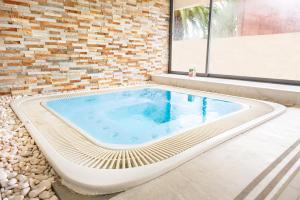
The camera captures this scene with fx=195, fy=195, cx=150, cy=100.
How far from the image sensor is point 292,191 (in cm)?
96

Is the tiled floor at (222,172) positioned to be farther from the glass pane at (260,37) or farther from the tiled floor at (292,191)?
the glass pane at (260,37)

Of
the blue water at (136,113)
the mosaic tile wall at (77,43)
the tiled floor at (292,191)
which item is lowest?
the blue water at (136,113)

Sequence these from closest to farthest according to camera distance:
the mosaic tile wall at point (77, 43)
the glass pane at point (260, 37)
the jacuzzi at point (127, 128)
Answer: the jacuzzi at point (127, 128) → the mosaic tile wall at point (77, 43) → the glass pane at point (260, 37)

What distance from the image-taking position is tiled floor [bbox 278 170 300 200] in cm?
92

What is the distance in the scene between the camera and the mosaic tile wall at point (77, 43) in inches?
118

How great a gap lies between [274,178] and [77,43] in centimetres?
354

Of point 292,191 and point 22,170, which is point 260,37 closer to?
point 292,191

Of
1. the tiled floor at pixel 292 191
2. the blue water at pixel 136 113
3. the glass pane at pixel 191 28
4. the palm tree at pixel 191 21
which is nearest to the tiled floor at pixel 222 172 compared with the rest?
the tiled floor at pixel 292 191

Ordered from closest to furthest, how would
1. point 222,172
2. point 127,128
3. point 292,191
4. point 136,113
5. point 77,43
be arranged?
point 292,191 < point 222,172 < point 127,128 < point 136,113 < point 77,43

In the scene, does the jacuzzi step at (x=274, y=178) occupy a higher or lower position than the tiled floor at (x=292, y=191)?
higher

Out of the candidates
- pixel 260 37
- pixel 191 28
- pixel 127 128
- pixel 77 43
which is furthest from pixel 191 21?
pixel 127 128

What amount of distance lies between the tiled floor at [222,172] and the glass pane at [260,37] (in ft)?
16.0

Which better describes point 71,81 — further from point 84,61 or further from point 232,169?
point 232,169

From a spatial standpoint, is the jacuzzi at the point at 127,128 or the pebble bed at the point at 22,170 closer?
the pebble bed at the point at 22,170
